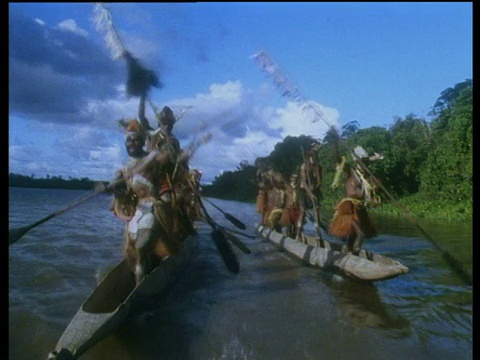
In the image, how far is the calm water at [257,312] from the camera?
4562mm

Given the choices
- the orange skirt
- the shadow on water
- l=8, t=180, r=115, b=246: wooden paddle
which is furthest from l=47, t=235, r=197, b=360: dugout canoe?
the orange skirt

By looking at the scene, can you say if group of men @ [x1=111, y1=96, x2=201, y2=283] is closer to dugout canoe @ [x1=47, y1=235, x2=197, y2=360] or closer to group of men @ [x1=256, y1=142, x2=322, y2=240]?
dugout canoe @ [x1=47, y1=235, x2=197, y2=360]

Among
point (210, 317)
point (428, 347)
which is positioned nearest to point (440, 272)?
point (428, 347)

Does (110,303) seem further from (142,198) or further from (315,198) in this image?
(315,198)

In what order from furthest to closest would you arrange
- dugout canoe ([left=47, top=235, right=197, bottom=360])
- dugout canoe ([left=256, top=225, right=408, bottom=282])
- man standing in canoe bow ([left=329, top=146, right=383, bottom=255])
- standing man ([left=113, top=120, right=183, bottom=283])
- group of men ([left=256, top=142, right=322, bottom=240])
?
group of men ([left=256, top=142, right=322, bottom=240]) → man standing in canoe bow ([left=329, top=146, right=383, bottom=255]) → dugout canoe ([left=256, top=225, right=408, bottom=282]) → standing man ([left=113, top=120, right=183, bottom=283]) → dugout canoe ([left=47, top=235, right=197, bottom=360])

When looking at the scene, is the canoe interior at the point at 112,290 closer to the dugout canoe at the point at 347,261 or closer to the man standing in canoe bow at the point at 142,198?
the man standing in canoe bow at the point at 142,198

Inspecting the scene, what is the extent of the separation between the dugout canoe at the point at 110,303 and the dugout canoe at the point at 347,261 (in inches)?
92.8

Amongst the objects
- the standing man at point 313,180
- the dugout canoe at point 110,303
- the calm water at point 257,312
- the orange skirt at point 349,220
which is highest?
the standing man at point 313,180

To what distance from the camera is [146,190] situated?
5.10m

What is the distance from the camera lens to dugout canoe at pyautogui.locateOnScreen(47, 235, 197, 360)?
11.6ft

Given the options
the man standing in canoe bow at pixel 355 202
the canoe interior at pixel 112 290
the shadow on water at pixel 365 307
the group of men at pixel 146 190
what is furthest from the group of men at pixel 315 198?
the canoe interior at pixel 112 290

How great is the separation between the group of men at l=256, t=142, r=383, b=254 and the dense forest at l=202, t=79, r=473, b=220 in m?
0.27

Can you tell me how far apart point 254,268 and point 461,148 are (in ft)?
37.6

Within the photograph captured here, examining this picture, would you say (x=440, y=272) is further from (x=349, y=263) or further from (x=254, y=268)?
(x=254, y=268)
